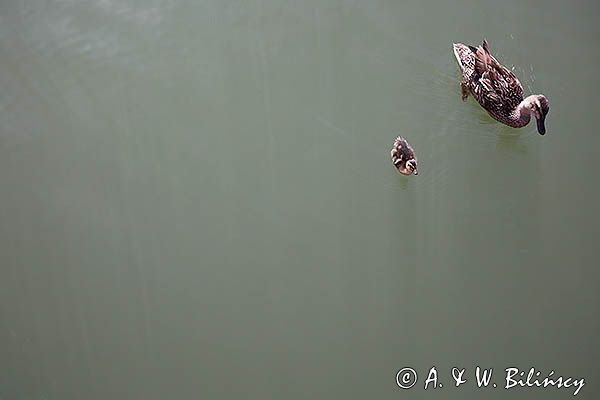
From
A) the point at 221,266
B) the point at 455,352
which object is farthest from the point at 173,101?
the point at 455,352

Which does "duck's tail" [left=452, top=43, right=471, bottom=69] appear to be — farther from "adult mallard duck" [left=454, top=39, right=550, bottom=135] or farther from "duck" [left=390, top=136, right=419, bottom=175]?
"duck" [left=390, top=136, right=419, bottom=175]

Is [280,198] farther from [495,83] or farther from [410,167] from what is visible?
[495,83]

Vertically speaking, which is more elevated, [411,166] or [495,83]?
[495,83]

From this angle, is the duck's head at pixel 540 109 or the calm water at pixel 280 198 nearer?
the calm water at pixel 280 198

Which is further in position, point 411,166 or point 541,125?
point 541,125

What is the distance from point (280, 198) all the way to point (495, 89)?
48 cm

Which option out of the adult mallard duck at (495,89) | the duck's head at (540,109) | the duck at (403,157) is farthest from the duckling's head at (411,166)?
the duck's head at (540,109)

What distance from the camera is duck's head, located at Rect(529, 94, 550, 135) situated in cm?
126

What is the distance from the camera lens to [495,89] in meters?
1.22

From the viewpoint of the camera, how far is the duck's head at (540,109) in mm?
1262

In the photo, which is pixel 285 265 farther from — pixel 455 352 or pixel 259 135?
pixel 455 352

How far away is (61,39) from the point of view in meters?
0.98

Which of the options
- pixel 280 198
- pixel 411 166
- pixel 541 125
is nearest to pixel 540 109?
pixel 541 125

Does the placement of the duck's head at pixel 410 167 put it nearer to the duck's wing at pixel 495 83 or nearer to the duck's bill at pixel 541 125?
the duck's wing at pixel 495 83
